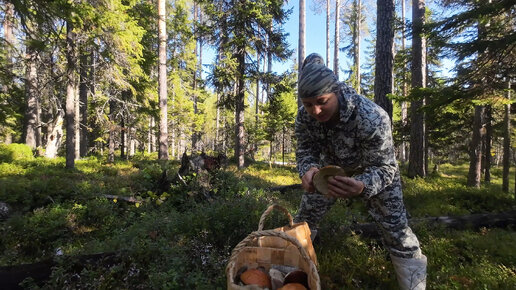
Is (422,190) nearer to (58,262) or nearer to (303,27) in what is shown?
(58,262)

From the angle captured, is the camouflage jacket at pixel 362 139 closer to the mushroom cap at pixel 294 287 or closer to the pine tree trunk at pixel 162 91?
the mushroom cap at pixel 294 287

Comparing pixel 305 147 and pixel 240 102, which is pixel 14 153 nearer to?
pixel 240 102

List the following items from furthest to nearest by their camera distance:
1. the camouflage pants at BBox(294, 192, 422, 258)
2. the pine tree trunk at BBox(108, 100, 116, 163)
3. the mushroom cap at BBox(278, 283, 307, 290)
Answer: the pine tree trunk at BBox(108, 100, 116, 163)
the camouflage pants at BBox(294, 192, 422, 258)
the mushroom cap at BBox(278, 283, 307, 290)

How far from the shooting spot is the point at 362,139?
7.70 feet

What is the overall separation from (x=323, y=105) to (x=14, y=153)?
54.8 feet

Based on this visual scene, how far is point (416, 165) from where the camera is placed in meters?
12.0

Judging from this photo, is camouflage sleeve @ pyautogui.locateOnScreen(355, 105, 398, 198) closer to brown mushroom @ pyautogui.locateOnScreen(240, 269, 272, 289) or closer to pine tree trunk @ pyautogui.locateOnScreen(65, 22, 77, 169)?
brown mushroom @ pyautogui.locateOnScreen(240, 269, 272, 289)

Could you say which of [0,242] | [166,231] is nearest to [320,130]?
[166,231]

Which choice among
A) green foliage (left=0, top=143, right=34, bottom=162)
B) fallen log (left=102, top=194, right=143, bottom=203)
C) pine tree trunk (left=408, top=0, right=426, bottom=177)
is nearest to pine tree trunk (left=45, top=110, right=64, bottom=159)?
green foliage (left=0, top=143, right=34, bottom=162)

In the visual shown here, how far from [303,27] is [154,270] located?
16057 mm

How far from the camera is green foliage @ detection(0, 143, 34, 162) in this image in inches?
494

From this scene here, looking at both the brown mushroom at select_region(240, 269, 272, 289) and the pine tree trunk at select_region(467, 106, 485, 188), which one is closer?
the brown mushroom at select_region(240, 269, 272, 289)

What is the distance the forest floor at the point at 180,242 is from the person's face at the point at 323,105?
6.13ft

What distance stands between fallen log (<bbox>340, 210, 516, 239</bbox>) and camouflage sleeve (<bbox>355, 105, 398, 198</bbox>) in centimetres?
209
